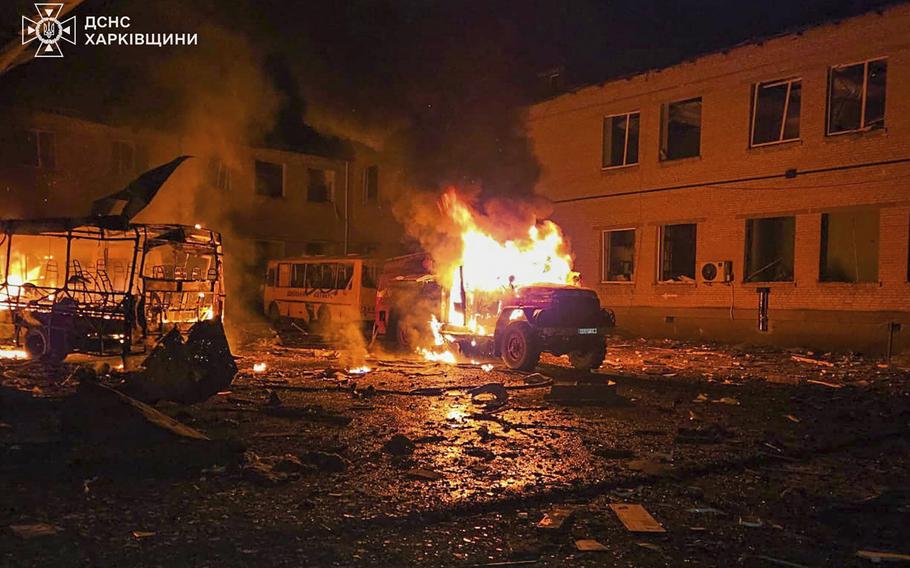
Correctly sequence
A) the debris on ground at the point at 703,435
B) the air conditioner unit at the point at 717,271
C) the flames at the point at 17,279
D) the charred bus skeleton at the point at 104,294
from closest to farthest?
1. the debris on ground at the point at 703,435
2. the charred bus skeleton at the point at 104,294
3. the flames at the point at 17,279
4. the air conditioner unit at the point at 717,271

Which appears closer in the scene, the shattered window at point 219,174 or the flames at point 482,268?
the flames at point 482,268

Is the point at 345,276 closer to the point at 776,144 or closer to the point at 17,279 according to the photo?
the point at 17,279

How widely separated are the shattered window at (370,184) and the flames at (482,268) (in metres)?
14.2

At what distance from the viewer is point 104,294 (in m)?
11.6

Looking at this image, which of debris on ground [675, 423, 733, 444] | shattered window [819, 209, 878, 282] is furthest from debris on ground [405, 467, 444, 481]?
shattered window [819, 209, 878, 282]

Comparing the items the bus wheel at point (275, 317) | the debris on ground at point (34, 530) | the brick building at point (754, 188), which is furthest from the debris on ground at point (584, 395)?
the bus wheel at point (275, 317)

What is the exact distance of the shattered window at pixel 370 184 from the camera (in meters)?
30.5

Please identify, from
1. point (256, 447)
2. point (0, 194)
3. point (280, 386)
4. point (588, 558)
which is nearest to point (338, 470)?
point (256, 447)

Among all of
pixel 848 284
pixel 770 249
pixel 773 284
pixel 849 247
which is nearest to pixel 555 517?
pixel 848 284

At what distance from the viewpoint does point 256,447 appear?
6777 millimetres

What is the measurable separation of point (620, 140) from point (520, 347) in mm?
11294

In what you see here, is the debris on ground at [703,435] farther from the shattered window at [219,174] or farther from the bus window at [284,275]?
the shattered window at [219,174]

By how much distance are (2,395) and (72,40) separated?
9.98 meters

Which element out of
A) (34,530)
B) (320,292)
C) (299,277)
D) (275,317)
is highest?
(299,277)
